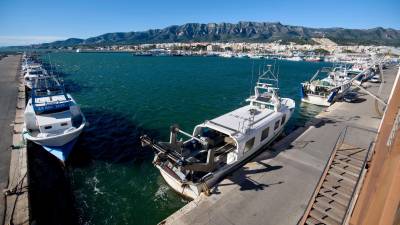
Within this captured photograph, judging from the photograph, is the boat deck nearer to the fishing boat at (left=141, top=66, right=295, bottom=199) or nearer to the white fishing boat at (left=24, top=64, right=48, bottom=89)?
the fishing boat at (left=141, top=66, right=295, bottom=199)

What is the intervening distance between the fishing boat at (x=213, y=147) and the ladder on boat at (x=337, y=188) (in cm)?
521

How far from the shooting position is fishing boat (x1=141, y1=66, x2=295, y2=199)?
13305 mm

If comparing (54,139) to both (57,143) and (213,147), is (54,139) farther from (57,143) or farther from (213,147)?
(213,147)

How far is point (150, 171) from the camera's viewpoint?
1748 cm

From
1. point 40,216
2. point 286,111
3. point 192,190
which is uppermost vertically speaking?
point 286,111

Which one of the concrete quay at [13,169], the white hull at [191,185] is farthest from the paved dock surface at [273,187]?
the concrete quay at [13,169]

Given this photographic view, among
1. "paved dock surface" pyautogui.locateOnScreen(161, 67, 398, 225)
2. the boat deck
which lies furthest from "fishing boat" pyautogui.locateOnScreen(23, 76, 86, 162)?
"paved dock surface" pyautogui.locateOnScreen(161, 67, 398, 225)

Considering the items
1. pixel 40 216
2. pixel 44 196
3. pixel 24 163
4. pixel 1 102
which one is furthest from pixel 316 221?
pixel 1 102

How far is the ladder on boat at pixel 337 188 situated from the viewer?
420 inches

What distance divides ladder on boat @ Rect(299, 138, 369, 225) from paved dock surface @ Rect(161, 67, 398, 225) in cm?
88

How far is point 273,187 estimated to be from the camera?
44.1 ft

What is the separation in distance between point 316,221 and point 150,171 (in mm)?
11725

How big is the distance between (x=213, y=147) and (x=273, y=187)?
528 centimetres

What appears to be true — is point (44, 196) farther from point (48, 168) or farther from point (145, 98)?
point (145, 98)
